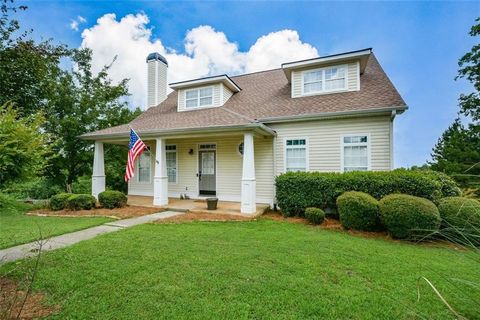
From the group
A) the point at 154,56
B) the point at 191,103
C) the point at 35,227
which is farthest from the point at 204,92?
the point at 35,227

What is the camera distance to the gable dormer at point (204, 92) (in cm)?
1176

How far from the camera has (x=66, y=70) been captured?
1330 cm

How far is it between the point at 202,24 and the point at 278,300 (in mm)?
14152

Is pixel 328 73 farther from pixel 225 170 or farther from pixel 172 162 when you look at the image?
pixel 172 162

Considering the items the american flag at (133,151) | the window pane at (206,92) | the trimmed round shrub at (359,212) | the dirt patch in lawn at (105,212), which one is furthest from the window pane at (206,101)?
the trimmed round shrub at (359,212)

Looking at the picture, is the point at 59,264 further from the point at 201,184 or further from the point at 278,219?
the point at 201,184

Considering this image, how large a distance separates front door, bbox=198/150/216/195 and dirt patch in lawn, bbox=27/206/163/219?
9.32 feet

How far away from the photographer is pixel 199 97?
12.2 m

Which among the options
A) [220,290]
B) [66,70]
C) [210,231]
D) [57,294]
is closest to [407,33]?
[210,231]

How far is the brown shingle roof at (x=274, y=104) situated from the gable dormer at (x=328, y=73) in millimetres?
372

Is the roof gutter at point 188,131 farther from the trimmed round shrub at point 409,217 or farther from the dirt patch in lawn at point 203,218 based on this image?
the trimmed round shrub at point 409,217

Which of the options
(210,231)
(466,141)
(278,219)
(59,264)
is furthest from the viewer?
(466,141)

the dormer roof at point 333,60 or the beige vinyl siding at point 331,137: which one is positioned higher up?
the dormer roof at point 333,60

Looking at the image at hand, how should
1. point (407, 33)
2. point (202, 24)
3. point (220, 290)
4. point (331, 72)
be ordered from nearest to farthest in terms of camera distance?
point (220, 290), point (407, 33), point (331, 72), point (202, 24)
